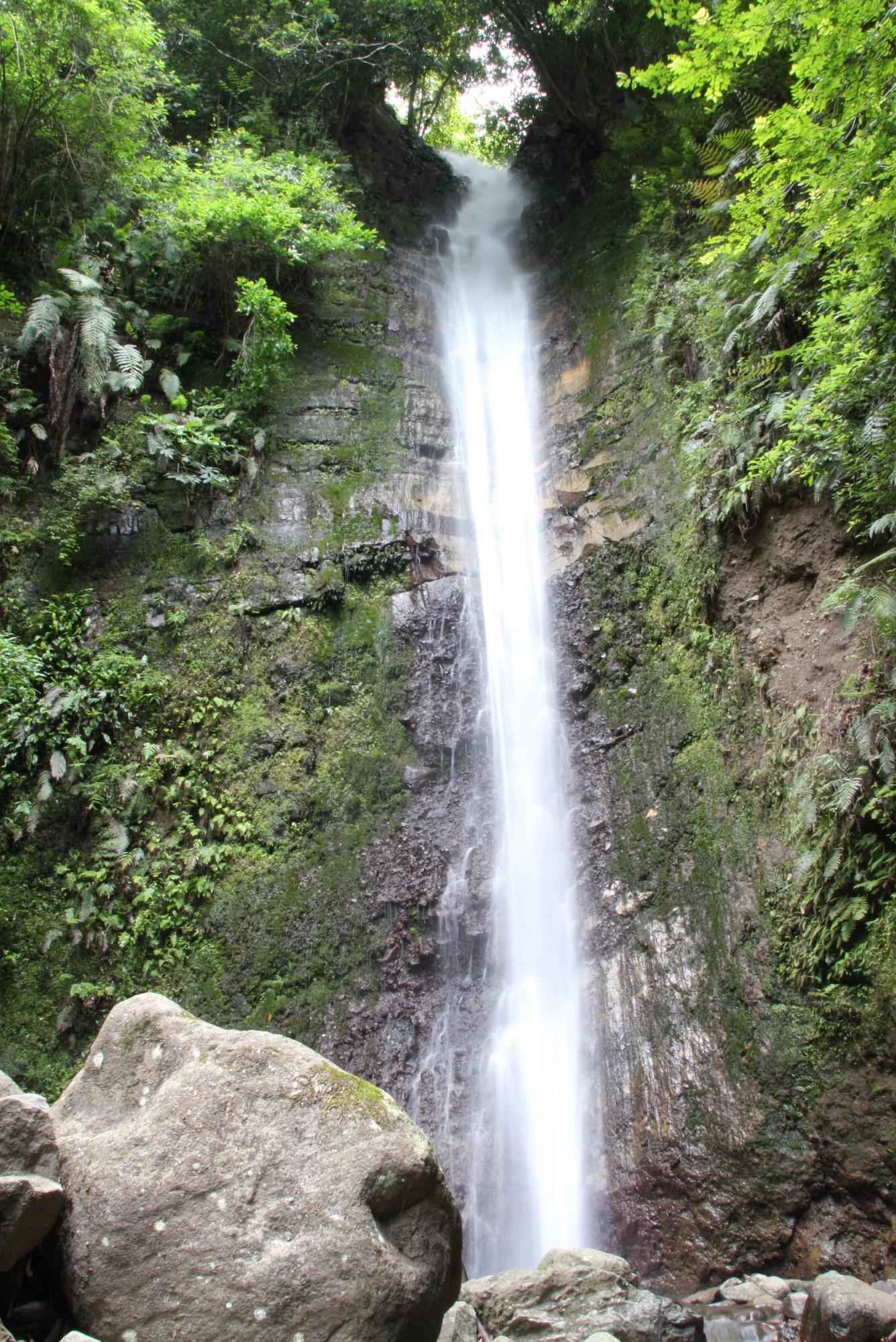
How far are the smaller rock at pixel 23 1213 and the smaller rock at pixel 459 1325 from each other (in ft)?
5.54

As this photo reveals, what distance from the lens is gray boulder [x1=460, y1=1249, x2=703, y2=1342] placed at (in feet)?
12.5

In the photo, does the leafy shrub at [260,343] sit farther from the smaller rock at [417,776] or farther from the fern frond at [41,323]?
the smaller rock at [417,776]

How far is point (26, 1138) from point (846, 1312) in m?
3.46

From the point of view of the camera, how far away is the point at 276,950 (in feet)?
21.7

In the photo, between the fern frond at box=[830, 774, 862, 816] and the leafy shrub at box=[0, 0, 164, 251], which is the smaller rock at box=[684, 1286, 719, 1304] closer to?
the fern frond at box=[830, 774, 862, 816]

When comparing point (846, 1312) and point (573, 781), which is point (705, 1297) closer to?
point (846, 1312)

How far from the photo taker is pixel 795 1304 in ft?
13.2

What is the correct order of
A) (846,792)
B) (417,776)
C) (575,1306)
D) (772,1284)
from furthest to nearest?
(417,776) < (846,792) < (772,1284) < (575,1306)

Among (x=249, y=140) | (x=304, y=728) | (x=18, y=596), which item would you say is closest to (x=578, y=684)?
(x=304, y=728)

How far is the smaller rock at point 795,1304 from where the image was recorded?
3971 millimetres

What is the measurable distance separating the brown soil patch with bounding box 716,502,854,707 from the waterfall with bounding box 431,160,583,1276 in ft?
7.62

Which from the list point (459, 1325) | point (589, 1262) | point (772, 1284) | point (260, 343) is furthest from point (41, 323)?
point (772, 1284)

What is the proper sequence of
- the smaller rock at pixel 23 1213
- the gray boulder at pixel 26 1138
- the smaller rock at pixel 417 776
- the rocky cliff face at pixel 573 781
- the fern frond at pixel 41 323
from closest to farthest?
the smaller rock at pixel 23 1213
the gray boulder at pixel 26 1138
the rocky cliff face at pixel 573 781
the smaller rock at pixel 417 776
the fern frond at pixel 41 323

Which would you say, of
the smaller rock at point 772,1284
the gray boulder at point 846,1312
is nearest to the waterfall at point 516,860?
the smaller rock at point 772,1284
